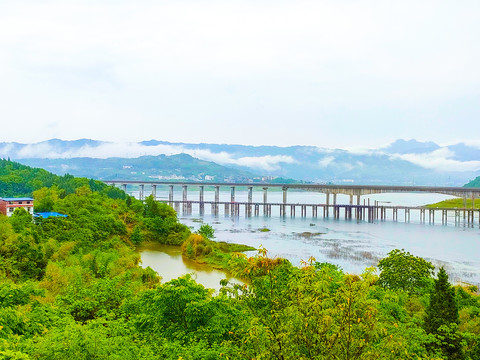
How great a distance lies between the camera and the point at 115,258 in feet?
74.9

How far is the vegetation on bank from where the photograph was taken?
5.43 m

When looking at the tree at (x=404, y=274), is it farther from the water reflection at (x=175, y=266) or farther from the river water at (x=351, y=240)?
the river water at (x=351, y=240)

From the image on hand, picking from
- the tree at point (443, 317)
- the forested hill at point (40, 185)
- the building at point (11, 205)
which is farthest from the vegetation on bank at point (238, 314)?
the forested hill at point (40, 185)

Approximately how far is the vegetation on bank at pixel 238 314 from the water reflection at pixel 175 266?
315cm

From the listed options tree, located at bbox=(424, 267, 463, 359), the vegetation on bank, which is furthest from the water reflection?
tree, located at bbox=(424, 267, 463, 359)

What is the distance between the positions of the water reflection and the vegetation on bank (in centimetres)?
315

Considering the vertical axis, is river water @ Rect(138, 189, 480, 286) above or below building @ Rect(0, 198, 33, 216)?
below

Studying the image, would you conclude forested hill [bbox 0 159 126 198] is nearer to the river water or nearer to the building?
the river water

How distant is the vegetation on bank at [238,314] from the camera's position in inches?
214

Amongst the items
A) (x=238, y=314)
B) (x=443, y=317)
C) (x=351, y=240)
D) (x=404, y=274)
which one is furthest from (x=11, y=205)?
(x=443, y=317)

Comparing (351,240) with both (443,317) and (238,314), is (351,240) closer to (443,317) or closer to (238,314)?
(443,317)

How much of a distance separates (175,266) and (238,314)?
63.6 ft

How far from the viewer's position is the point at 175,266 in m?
28.1

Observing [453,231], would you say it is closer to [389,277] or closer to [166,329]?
[389,277]
